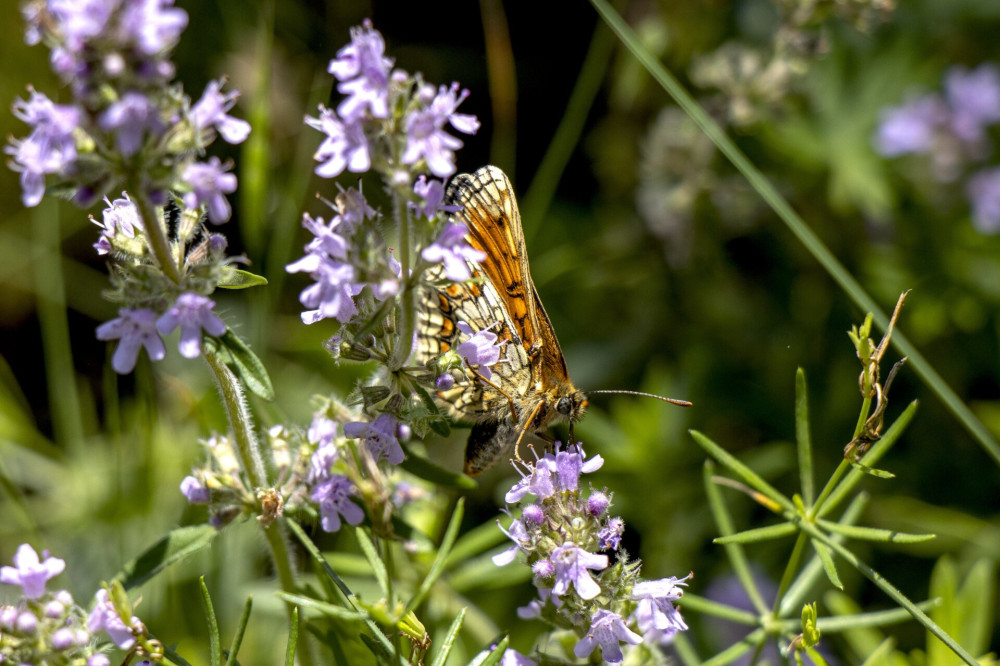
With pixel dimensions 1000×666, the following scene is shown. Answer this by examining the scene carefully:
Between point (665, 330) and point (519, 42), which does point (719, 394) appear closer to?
point (665, 330)

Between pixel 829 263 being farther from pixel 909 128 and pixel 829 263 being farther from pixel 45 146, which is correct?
pixel 909 128

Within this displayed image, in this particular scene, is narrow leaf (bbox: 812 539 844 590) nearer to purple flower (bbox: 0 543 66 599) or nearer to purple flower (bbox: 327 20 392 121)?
purple flower (bbox: 327 20 392 121)

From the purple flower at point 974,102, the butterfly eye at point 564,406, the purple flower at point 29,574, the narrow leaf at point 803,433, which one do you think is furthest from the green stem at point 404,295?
the purple flower at point 974,102

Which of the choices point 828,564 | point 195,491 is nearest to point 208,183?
point 195,491

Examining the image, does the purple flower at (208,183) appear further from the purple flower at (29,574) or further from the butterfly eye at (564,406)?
the butterfly eye at (564,406)

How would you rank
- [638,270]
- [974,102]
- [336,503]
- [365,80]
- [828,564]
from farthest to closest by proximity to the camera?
[974,102], [638,270], [336,503], [828,564], [365,80]

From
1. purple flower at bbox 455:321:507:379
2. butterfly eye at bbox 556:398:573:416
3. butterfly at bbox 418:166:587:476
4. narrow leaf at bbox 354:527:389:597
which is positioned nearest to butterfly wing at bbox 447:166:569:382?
butterfly at bbox 418:166:587:476
